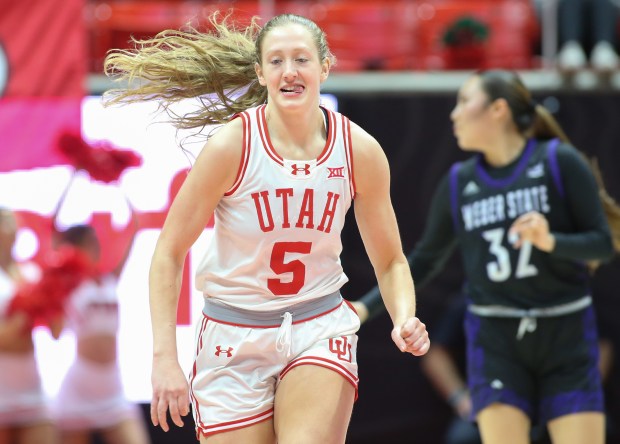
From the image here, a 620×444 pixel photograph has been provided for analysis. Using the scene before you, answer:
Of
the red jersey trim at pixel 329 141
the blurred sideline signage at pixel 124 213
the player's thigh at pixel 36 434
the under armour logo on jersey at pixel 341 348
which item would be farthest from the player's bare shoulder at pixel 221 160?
the blurred sideline signage at pixel 124 213

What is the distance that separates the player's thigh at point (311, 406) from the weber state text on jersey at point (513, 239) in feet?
5.29

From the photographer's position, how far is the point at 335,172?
11.3 ft


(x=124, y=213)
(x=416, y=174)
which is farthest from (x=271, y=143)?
(x=416, y=174)

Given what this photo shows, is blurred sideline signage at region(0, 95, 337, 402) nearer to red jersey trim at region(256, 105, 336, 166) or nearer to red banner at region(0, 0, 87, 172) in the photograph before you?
red banner at region(0, 0, 87, 172)

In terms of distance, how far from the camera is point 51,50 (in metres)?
7.21

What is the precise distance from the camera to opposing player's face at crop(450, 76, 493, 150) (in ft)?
16.6

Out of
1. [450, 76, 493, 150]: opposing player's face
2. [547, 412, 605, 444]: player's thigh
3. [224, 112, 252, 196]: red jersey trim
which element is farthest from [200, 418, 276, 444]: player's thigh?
[450, 76, 493, 150]: opposing player's face

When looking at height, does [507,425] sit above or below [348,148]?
below

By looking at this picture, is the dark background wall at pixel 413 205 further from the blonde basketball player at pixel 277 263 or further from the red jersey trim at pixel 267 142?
the red jersey trim at pixel 267 142

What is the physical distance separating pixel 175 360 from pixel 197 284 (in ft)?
1.36

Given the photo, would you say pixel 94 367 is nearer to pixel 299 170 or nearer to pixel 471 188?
pixel 471 188

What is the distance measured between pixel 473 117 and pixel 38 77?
137 inches

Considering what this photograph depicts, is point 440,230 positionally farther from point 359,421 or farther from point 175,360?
point 359,421

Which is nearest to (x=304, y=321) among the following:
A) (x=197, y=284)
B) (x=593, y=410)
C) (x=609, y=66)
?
(x=197, y=284)
